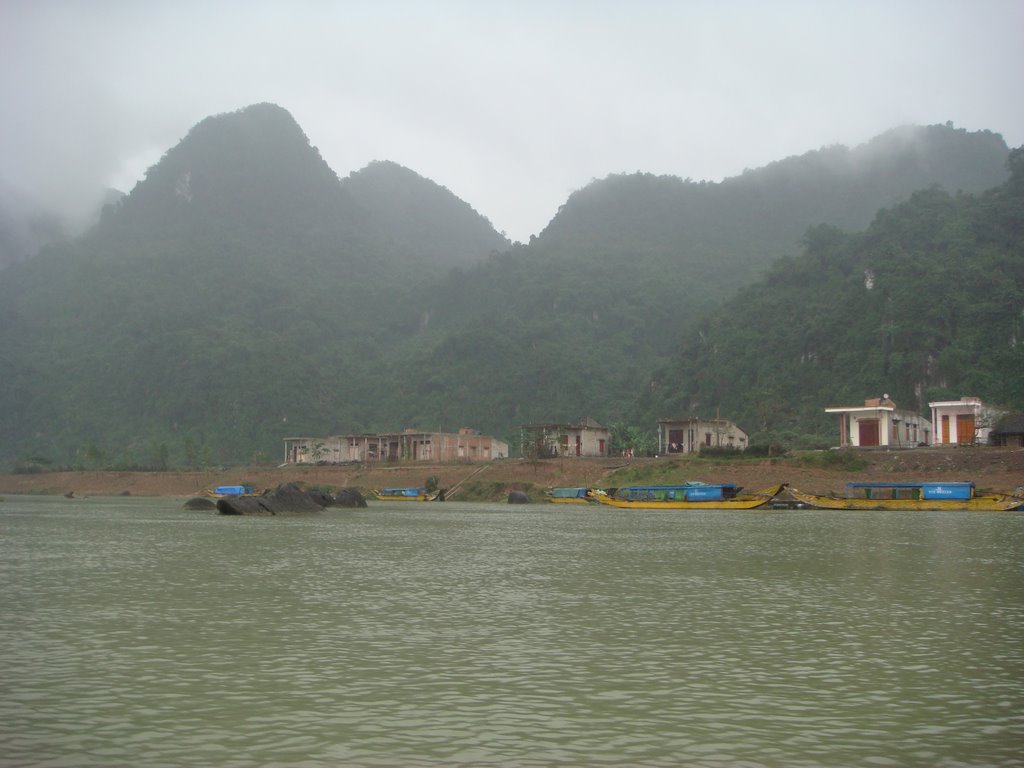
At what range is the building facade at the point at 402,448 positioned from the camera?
97.2m

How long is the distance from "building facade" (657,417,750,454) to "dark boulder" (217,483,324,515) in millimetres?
40518

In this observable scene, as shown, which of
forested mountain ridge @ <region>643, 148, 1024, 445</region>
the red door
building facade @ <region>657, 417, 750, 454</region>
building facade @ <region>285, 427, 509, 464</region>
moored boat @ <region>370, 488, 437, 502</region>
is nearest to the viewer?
the red door

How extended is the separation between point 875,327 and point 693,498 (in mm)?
58672

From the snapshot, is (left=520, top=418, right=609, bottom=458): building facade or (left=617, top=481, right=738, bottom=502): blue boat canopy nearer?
(left=617, top=481, right=738, bottom=502): blue boat canopy

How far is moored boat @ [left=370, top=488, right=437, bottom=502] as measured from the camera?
2928 inches

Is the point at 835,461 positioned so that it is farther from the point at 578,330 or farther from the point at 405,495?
the point at 578,330

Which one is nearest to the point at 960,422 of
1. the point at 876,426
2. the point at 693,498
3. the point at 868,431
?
the point at 876,426

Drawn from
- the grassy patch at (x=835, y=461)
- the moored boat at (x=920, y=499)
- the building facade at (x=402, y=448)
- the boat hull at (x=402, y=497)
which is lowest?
the boat hull at (x=402, y=497)

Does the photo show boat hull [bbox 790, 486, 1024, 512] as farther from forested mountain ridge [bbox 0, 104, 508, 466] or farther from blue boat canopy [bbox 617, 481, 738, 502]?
forested mountain ridge [bbox 0, 104, 508, 466]

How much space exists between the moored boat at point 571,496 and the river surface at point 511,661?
4140cm

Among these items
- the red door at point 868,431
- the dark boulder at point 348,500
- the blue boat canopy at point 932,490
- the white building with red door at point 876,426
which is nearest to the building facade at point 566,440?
the white building with red door at point 876,426

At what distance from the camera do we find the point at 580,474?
76.3m

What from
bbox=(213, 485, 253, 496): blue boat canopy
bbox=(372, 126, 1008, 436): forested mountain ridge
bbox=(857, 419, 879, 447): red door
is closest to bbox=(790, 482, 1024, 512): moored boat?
bbox=(857, 419, 879, 447): red door

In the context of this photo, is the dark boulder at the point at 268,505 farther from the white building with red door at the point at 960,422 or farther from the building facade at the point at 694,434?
the white building with red door at the point at 960,422
